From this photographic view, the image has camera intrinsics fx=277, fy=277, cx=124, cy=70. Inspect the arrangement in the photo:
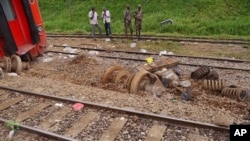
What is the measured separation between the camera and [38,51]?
38.1ft

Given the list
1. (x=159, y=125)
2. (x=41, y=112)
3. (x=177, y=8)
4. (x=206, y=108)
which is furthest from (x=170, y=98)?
(x=177, y=8)

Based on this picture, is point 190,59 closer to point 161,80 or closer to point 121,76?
point 161,80

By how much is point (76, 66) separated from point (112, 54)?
2.04 metres

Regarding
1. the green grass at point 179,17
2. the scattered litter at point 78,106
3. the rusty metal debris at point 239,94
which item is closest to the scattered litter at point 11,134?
the scattered litter at point 78,106

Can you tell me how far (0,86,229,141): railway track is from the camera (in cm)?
547

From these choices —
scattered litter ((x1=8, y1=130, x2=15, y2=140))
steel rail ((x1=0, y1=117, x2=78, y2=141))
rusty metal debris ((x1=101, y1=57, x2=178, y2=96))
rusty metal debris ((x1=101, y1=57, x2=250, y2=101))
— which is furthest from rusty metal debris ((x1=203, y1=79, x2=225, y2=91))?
scattered litter ((x1=8, y1=130, x2=15, y2=140))

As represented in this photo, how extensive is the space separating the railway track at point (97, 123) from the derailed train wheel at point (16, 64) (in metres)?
2.85

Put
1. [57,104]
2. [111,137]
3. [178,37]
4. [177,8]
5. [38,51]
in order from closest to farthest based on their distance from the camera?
[111,137], [57,104], [38,51], [178,37], [177,8]

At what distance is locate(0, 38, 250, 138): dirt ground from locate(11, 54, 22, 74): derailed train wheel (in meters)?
0.26

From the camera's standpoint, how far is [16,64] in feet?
33.0

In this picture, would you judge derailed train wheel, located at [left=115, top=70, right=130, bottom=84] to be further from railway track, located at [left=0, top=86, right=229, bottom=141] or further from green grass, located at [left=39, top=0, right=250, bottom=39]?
green grass, located at [left=39, top=0, right=250, bottom=39]

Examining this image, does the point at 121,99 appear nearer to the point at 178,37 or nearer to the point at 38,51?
the point at 38,51

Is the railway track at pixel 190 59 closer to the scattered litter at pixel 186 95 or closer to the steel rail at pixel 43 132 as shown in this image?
the scattered litter at pixel 186 95

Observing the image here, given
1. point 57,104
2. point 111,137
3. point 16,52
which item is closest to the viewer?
point 111,137
